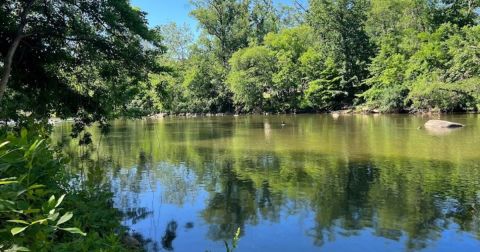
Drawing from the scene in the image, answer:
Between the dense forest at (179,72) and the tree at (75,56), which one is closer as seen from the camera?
the dense forest at (179,72)

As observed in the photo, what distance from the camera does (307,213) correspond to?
10773mm

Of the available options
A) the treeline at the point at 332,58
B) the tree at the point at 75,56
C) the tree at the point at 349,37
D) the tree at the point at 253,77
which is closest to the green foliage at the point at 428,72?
the treeline at the point at 332,58

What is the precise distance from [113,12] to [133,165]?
8.41 meters

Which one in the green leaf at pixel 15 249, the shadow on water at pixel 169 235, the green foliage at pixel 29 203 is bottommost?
the shadow on water at pixel 169 235

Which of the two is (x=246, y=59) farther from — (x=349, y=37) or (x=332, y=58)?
(x=349, y=37)

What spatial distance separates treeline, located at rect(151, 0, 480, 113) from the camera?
152 ft

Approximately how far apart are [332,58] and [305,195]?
52760 millimetres

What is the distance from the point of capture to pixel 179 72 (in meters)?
64.8

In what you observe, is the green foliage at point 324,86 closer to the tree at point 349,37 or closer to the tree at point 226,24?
the tree at point 349,37

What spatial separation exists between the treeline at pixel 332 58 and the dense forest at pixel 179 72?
170mm

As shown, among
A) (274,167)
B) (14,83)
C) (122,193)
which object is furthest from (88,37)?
(274,167)

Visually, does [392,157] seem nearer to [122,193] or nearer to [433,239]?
[433,239]

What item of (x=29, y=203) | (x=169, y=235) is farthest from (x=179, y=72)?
(x=29, y=203)

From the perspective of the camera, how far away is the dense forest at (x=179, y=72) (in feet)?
12.2
